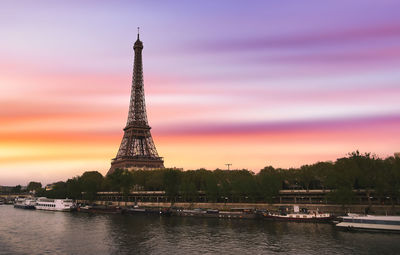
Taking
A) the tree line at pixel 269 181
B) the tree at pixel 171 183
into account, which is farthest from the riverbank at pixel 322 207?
the tree at pixel 171 183

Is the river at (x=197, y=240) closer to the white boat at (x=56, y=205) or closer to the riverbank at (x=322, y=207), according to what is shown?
the riverbank at (x=322, y=207)

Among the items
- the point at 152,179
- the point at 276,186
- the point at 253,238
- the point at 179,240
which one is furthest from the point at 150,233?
the point at 152,179

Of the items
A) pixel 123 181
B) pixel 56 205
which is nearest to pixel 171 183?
pixel 123 181

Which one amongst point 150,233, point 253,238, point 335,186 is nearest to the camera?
point 253,238

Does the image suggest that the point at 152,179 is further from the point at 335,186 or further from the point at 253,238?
the point at 253,238

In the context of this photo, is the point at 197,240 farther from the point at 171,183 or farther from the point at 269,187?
the point at 171,183

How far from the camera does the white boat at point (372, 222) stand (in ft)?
193

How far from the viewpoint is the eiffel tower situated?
15912cm

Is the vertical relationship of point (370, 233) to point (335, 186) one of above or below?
below

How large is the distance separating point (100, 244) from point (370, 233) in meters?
43.8

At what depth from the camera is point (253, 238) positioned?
5622cm

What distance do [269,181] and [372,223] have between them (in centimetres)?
3846

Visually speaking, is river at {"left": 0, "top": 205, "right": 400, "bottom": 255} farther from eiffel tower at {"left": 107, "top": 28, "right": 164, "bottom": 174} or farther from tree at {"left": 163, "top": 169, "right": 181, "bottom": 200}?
eiffel tower at {"left": 107, "top": 28, "right": 164, "bottom": 174}

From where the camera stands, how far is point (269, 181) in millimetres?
98188
